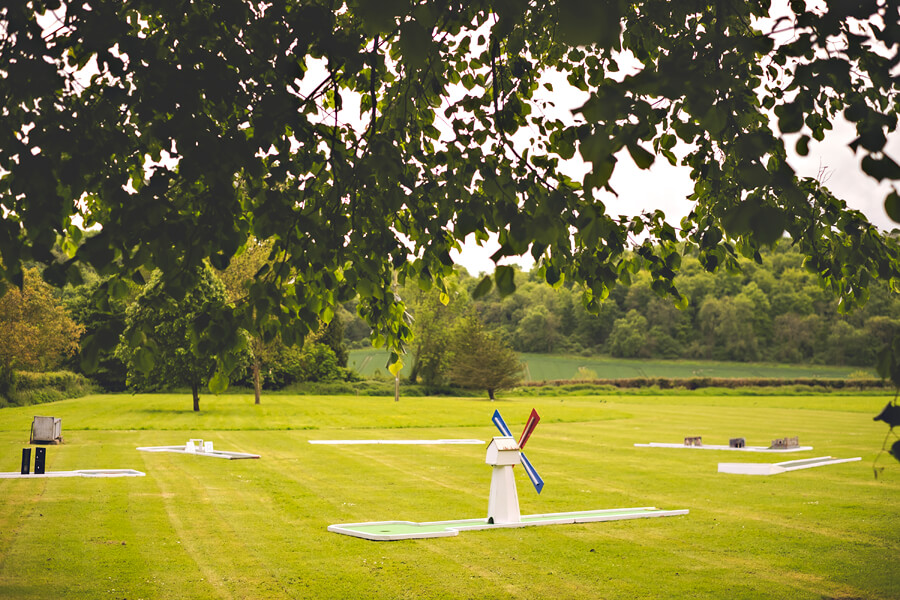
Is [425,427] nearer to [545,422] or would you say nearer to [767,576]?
[545,422]

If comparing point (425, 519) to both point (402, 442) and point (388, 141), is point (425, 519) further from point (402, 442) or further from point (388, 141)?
point (402, 442)

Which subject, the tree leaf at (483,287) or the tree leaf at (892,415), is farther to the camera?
the tree leaf at (483,287)

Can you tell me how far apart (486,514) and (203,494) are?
19.9 feet

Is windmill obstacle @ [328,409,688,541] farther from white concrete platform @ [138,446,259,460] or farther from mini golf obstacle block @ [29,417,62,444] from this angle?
mini golf obstacle block @ [29,417,62,444]

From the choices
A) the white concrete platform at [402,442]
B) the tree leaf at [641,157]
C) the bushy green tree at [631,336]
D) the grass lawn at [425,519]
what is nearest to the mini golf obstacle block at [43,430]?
the grass lawn at [425,519]

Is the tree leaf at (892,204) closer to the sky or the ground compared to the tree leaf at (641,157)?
closer to the ground

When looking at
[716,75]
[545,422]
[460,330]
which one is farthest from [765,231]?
[460,330]

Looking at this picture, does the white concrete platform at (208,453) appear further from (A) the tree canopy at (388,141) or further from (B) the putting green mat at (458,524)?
(A) the tree canopy at (388,141)

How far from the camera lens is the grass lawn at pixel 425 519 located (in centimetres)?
973

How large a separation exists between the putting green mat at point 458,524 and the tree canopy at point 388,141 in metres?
4.69

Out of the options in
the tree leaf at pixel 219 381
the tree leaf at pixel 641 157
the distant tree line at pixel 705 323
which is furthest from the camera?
the distant tree line at pixel 705 323

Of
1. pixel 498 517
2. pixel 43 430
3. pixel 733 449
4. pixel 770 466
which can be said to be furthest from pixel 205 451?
pixel 733 449

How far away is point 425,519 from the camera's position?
554 inches

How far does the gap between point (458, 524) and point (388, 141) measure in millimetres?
9084
